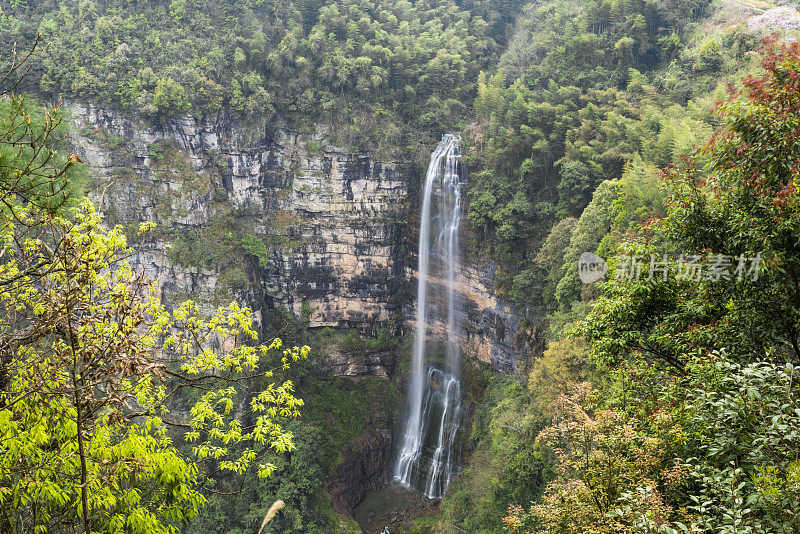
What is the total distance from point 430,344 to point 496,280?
528 centimetres

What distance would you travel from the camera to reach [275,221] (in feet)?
72.6

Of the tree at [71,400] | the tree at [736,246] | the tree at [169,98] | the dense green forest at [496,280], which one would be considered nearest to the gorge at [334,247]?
the tree at [169,98]

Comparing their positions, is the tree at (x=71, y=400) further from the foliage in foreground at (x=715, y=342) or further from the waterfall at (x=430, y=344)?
the waterfall at (x=430, y=344)

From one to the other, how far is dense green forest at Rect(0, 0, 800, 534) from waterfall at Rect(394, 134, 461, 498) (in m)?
1.19

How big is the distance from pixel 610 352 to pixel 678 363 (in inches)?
26.6

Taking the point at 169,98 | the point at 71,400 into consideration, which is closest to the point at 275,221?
the point at 169,98

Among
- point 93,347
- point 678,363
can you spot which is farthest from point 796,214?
point 93,347

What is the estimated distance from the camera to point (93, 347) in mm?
2896

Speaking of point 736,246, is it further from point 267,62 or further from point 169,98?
point 267,62

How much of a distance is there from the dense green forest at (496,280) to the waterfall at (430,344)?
119 centimetres

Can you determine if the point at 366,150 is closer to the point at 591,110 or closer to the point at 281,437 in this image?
the point at 591,110

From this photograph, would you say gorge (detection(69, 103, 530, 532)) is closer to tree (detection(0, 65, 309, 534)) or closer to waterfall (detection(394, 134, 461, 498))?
waterfall (detection(394, 134, 461, 498))

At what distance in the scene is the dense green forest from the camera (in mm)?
3148

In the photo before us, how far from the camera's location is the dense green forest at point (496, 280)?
10.3 ft
